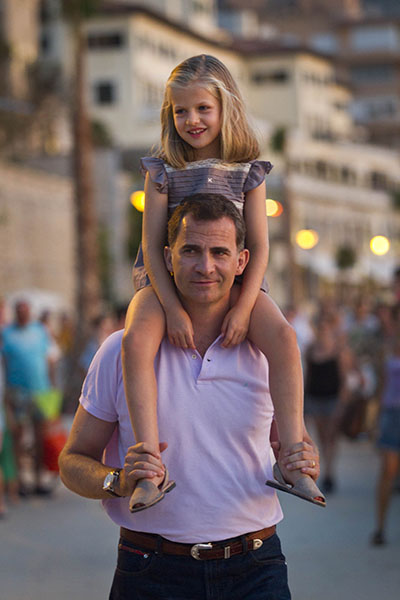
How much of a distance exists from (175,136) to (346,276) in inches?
2897

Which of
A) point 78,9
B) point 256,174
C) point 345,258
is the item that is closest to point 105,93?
point 345,258

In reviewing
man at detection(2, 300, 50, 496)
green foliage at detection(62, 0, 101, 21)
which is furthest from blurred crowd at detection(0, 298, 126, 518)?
green foliage at detection(62, 0, 101, 21)

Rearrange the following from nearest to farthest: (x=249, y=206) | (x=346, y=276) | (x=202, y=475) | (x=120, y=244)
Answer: (x=202, y=475) → (x=249, y=206) → (x=120, y=244) → (x=346, y=276)

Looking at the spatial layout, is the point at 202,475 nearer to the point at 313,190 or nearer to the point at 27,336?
the point at 27,336

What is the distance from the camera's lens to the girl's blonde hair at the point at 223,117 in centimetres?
425

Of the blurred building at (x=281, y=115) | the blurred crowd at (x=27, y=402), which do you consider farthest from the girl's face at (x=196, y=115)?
the blurred building at (x=281, y=115)

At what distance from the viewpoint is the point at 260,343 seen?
4.13 meters

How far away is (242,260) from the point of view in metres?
4.20

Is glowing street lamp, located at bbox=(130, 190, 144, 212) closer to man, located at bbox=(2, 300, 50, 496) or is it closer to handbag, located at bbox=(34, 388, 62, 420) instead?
man, located at bbox=(2, 300, 50, 496)

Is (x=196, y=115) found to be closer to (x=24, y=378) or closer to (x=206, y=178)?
(x=206, y=178)

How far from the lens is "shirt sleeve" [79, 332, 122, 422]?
4.18 metres

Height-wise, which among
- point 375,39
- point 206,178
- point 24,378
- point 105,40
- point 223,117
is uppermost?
point 375,39

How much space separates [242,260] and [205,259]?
25 centimetres

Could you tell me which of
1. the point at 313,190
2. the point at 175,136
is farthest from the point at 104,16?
the point at 175,136
